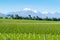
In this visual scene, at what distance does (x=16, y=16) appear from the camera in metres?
93.5

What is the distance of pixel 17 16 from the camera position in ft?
307

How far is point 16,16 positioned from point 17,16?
548 mm
